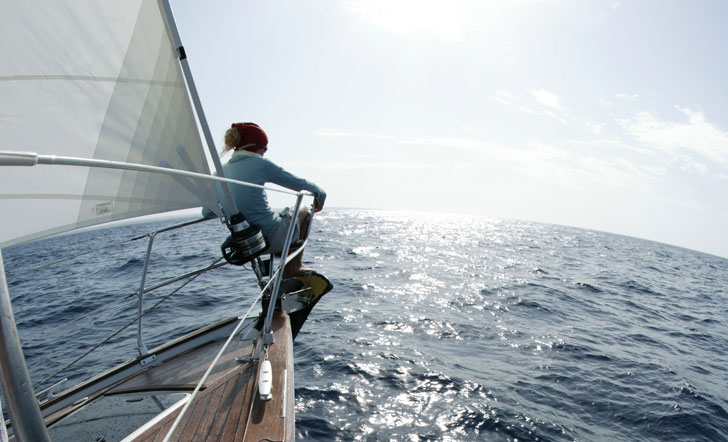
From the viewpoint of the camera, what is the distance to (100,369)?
5.27m

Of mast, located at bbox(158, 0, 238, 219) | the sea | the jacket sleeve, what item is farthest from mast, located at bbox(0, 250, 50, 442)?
the jacket sleeve

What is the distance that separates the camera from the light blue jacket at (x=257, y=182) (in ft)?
10.5

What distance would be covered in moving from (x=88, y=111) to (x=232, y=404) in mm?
1868

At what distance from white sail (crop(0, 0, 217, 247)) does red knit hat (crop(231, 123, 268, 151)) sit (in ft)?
2.22

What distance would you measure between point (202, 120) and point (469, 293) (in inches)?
354

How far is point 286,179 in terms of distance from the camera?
329 cm

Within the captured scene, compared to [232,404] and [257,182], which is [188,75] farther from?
[232,404]

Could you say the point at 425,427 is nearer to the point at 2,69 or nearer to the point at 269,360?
the point at 269,360

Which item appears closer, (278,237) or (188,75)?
(188,75)

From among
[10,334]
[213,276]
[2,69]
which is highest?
[2,69]

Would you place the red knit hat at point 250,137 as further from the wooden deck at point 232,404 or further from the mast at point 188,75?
the wooden deck at point 232,404

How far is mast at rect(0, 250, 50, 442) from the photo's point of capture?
0.79 meters

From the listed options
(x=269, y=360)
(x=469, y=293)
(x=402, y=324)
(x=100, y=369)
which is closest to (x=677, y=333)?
(x=469, y=293)

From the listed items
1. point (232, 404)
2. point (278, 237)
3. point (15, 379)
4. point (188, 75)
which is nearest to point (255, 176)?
point (278, 237)
